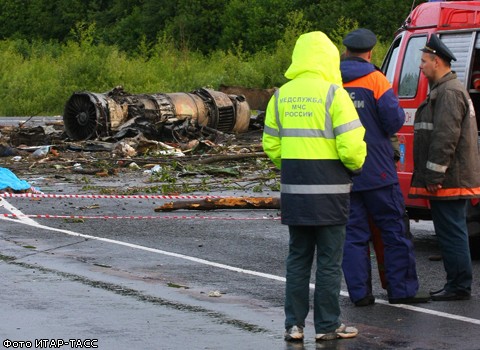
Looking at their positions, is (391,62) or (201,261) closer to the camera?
(201,261)

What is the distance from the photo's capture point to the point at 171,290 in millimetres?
9078

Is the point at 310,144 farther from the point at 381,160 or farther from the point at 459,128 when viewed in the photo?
the point at 459,128

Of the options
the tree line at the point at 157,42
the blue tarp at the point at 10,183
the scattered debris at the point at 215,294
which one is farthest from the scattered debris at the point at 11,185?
the tree line at the point at 157,42

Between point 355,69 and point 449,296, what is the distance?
186 centimetres

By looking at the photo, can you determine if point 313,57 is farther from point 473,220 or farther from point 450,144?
point 473,220

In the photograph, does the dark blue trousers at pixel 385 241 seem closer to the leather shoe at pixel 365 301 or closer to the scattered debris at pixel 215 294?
the leather shoe at pixel 365 301

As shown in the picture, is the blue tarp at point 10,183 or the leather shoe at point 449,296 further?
the blue tarp at point 10,183

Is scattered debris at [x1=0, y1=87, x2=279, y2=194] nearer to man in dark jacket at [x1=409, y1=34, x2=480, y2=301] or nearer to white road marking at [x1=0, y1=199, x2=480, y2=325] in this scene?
white road marking at [x1=0, y1=199, x2=480, y2=325]

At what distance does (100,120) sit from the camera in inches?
1041

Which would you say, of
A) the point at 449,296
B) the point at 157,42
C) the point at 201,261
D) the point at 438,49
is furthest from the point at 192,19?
the point at 449,296

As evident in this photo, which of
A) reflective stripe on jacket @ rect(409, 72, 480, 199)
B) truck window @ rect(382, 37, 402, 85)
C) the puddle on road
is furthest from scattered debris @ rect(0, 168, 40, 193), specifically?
reflective stripe on jacket @ rect(409, 72, 480, 199)

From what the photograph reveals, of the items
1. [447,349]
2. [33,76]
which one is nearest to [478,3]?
[447,349]

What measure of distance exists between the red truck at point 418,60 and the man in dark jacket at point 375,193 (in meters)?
2.25

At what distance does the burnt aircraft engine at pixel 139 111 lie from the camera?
26625 millimetres
